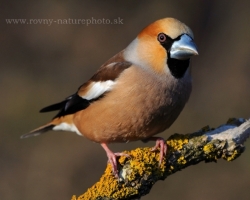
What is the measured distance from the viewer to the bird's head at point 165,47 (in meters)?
3.27

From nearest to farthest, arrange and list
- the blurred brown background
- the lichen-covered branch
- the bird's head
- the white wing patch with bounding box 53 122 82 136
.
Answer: the lichen-covered branch
the bird's head
the white wing patch with bounding box 53 122 82 136
the blurred brown background

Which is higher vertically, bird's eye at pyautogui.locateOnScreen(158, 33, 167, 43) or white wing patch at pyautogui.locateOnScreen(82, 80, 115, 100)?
bird's eye at pyautogui.locateOnScreen(158, 33, 167, 43)

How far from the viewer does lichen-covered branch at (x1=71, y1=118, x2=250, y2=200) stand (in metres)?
3.02

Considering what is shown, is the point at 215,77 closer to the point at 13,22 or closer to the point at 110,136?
the point at 13,22

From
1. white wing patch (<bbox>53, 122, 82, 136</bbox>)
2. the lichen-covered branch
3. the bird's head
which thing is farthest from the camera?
white wing patch (<bbox>53, 122, 82, 136</bbox>)

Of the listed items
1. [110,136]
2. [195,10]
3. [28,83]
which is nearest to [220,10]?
[195,10]

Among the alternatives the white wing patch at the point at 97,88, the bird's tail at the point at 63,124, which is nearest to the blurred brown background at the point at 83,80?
the bird's tail at the point at 63,124

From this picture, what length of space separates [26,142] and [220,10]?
336 cm

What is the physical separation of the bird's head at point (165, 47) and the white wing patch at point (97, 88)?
0.22 meters

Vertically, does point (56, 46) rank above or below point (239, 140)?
above

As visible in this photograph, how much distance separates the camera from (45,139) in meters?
7.11

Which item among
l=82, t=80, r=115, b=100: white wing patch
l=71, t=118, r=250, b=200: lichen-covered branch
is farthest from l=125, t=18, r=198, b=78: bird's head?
l=71, t=118, r=250, b=200: lichen-covered branch

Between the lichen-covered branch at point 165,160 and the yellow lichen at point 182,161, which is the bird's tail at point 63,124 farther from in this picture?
the yellow lichen at point 182,161

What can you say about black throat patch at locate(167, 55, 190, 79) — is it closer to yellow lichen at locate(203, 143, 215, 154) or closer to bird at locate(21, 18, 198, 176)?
bird at locate(21, 18, 198, 176)
